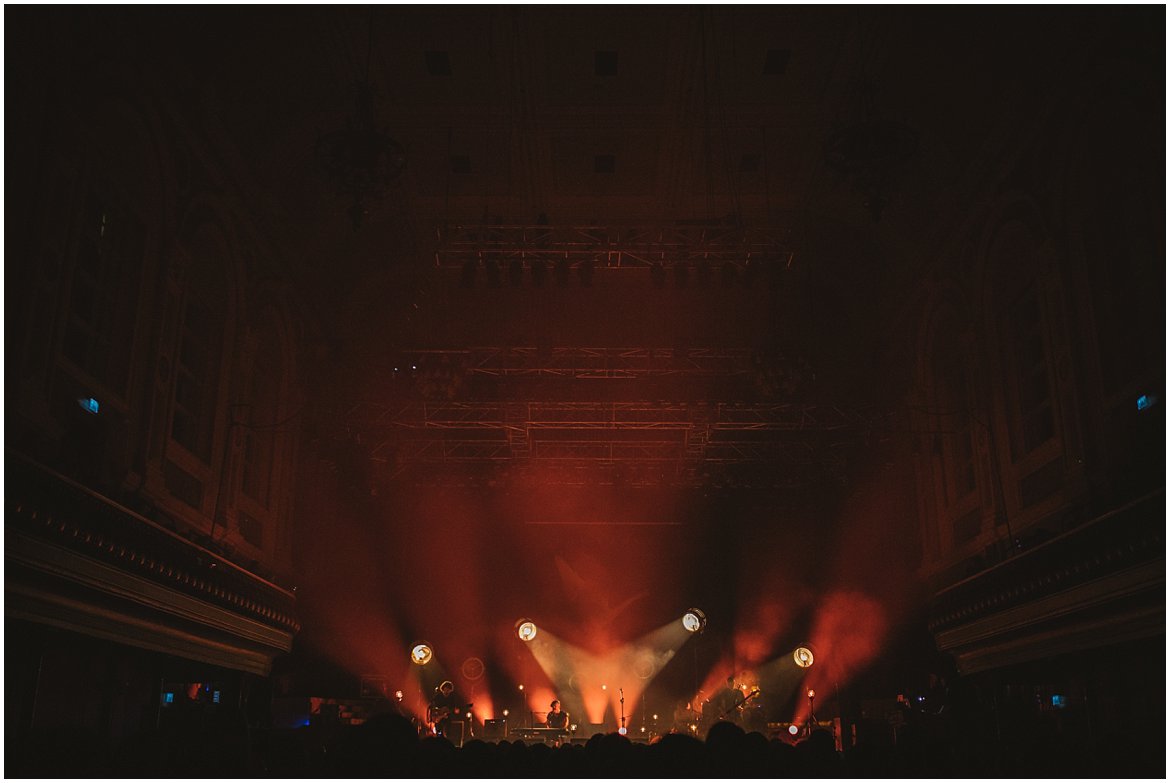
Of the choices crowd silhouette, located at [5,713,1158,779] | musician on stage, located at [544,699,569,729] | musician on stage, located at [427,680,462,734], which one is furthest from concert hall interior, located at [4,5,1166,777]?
musician on stage, located at [544,699,569,729]

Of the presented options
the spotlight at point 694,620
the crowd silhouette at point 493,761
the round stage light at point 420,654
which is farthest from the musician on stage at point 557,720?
the crowd silhouette at point 493,761

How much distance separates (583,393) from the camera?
15.5m

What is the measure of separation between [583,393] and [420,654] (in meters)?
6.49

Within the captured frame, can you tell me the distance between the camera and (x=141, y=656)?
10.8 m

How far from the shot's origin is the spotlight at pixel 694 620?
18.5m

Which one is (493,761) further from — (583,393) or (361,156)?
(583,393)

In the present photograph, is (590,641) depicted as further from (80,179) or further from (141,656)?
(80,179)

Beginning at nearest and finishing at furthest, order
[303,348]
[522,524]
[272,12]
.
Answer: [272,12], [303,348], [522,524]

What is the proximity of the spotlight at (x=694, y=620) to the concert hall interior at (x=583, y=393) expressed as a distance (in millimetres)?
75

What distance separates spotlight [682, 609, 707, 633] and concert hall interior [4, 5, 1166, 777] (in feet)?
0.25

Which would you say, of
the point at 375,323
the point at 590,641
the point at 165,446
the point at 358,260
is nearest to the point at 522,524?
the point at 590,641

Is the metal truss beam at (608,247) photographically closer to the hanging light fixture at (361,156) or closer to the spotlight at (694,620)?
the hanging light fixture at (361,156)

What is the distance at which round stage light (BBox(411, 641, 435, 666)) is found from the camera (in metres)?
17.8

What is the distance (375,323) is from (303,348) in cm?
160
